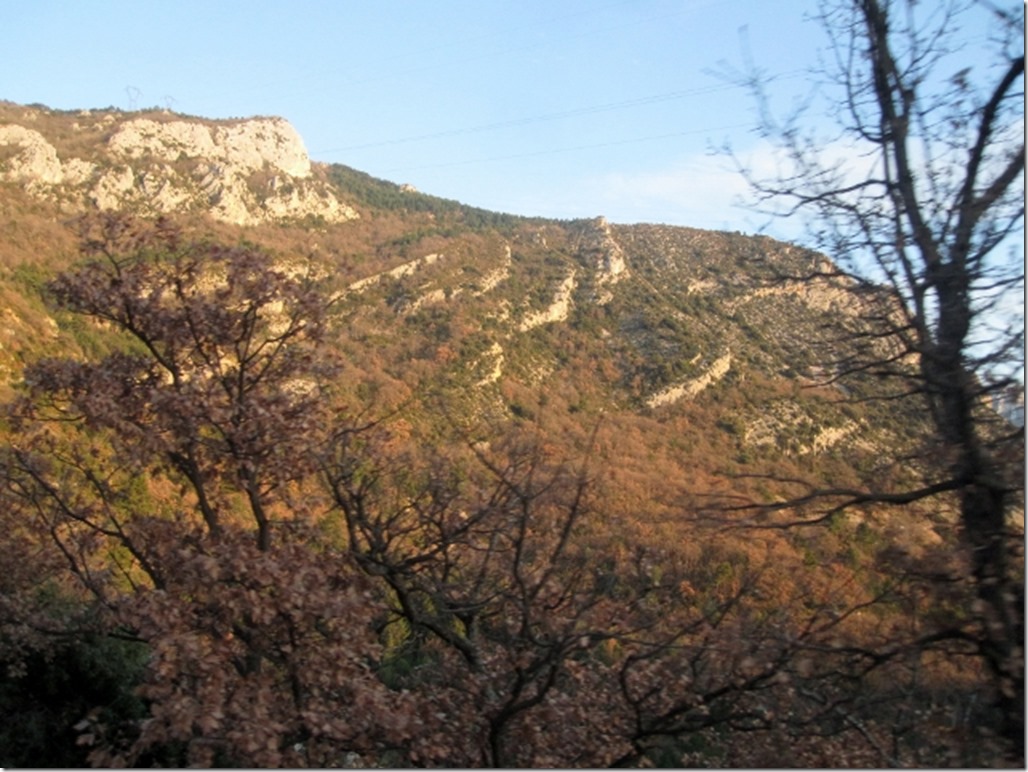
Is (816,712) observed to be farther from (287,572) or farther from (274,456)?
(274,456)

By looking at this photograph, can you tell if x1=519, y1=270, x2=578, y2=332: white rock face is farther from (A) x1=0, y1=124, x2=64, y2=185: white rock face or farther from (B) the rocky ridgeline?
(A) x1=0, y1=124, x2=64, y2=185: white rock face

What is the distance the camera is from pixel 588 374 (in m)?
27.6

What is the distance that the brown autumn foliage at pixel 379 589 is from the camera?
4.63m

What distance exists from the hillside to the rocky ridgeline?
0.82ft

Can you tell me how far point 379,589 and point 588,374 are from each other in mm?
21552

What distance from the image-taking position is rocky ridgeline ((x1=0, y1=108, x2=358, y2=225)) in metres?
38.0

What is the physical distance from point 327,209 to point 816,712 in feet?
142

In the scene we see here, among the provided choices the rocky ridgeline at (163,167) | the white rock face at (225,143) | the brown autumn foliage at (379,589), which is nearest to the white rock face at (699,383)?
the brown autumn foliage at (379,589)

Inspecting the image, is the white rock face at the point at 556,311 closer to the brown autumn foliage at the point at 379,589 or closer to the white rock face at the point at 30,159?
the white rock face at the point at 30,159

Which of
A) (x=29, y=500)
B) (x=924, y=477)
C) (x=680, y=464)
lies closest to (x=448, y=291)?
(x=680, y=464)

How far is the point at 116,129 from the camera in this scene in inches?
1970

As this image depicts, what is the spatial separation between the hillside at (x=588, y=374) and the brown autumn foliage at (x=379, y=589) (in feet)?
0.21

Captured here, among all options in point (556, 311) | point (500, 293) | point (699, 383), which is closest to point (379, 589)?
point (699, 383)

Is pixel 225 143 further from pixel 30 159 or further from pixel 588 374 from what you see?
pixel 588 374
